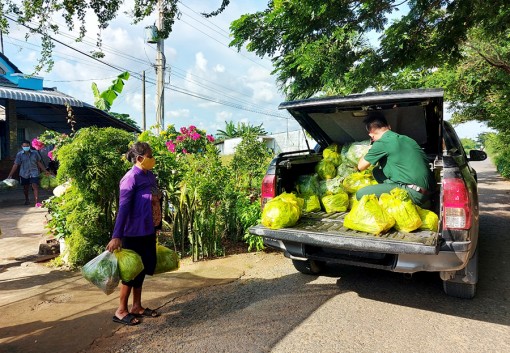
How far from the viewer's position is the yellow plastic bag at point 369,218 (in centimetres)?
327

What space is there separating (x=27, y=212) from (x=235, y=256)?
645 centimetres

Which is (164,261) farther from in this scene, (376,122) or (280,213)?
(376,122)

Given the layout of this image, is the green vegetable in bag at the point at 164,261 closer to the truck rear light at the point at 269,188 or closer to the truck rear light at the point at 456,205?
the truck rear light at the point at 269,188

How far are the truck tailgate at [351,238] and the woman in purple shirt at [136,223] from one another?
1.04 meters

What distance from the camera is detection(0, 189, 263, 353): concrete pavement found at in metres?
3.07

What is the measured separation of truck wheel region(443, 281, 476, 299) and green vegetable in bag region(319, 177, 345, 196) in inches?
60.4

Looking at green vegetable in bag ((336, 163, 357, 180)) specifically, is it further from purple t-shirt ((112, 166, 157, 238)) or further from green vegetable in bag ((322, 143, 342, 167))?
purple t-shirt ((112, 166, 157, 238))

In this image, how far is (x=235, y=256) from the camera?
5.41 m

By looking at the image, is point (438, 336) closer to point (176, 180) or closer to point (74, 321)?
point (74, 321)

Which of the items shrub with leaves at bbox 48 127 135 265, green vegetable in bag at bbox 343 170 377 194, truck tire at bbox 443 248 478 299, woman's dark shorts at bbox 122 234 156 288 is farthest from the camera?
shrub with leaves at bbox 48 127 135 265

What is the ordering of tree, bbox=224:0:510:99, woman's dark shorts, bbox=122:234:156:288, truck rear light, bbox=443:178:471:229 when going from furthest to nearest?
tree, bbox=224:0:510:99
woman's dark shorts, bbox=122:234:156:288
truck rear light, bbox=443:178:471:229

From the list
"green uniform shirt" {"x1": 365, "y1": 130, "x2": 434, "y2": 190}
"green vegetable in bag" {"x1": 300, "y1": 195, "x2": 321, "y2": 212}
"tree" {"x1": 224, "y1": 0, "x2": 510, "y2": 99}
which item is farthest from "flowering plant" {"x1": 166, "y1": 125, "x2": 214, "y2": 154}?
"green uniform shirt" {"x1": 365, "y1": 130, "x2": 434, "y2": 190}

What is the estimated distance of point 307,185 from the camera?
465 cm

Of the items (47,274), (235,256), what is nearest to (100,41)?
(47,274)
